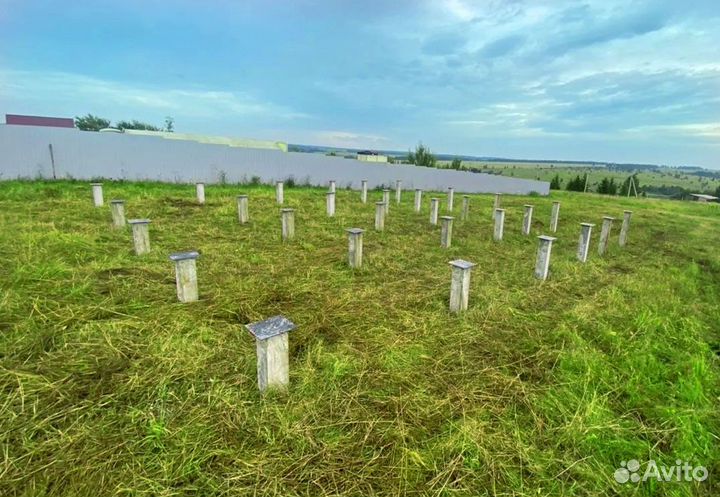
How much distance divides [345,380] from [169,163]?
15781 millimetres

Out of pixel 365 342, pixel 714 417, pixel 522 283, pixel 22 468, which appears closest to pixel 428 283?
pixel 522 283

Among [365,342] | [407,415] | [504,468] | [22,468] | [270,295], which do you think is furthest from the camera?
[270,295]

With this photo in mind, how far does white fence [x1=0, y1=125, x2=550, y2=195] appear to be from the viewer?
12367 mm

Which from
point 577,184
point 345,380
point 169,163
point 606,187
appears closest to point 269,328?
point 345,380

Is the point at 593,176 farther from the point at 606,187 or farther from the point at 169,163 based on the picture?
the point at 169,163

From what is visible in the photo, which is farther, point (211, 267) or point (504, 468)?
point (211, 267)

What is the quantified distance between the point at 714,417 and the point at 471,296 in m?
2.15

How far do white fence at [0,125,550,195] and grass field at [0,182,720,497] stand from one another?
35.1 feet

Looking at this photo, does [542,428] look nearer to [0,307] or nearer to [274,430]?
[274,430]

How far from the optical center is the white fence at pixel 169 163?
12367 mm

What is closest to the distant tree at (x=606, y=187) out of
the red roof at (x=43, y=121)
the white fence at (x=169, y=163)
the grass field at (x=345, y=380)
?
A: the white fence at (x=169, y=163)

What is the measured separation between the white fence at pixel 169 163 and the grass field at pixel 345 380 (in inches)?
421

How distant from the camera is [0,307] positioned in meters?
2.98
